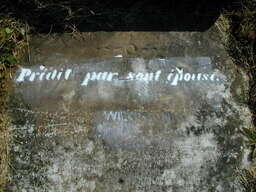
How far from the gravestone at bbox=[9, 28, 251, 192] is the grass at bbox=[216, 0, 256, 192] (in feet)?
0.23

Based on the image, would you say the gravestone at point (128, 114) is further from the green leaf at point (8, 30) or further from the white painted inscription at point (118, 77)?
the green leaf at point (8, 30)

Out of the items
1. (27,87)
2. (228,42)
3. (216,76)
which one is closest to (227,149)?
(216,76)

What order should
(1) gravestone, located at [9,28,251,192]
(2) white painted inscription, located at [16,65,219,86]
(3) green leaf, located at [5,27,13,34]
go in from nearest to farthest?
(1) gravestone, located at [9,28,251,192] → (2) white painted inscription, located at [16,65,219,86] → (3) green leaf, located at [5,27,13,34]

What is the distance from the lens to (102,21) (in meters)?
2.88

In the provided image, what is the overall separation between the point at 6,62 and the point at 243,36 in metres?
1.90

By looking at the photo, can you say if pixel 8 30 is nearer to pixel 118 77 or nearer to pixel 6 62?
pixel 6 62

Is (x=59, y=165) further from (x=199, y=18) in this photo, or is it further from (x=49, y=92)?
(x=199, y=18)

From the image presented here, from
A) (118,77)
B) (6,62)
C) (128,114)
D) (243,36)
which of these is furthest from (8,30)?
(243,36)

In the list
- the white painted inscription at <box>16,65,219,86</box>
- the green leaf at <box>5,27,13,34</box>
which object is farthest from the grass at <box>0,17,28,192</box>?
the white painted inscription at <box>16,65,219,86</box>

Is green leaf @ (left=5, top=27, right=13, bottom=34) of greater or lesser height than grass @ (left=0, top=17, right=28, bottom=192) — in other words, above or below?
above

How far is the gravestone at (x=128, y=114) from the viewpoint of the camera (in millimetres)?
2414

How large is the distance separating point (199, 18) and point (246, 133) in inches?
39.8

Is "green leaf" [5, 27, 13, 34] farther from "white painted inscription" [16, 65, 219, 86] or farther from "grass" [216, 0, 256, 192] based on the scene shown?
"grass" [216, 0, 256, 192]

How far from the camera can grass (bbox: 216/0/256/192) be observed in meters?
2.72
